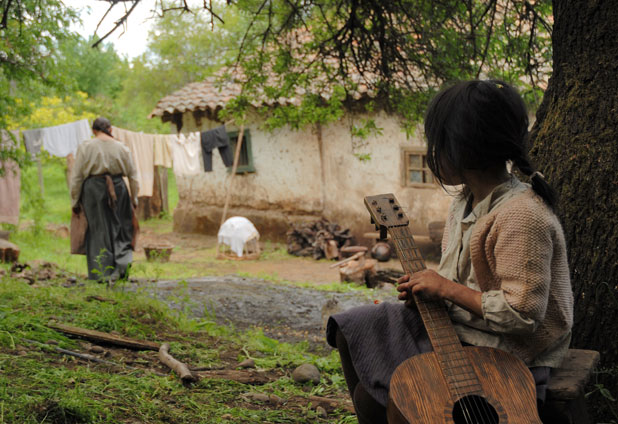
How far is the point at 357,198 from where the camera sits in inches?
471

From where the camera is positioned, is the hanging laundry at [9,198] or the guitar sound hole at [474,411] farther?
the hanging laundry at [9,198]

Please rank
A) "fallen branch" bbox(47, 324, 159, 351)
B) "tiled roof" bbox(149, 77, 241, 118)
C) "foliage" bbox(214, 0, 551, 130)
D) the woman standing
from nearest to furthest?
"fallen branch" bbox(47, 324, 159, 351) < "foliage" bbox(214, 0, 551, 130) < the woman standing < "tiled roof" bbox(149, 77, 241, 118)

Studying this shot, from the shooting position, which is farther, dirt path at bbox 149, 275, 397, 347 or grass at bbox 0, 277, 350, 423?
dirt path at bbox 149, 275, 397, 347

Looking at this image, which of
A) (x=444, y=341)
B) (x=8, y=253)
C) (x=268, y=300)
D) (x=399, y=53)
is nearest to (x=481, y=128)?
(x=444, y=341)

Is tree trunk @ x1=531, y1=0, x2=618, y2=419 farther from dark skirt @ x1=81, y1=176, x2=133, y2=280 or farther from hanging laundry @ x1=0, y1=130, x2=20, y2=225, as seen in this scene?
hanging laundry @ x1=0, y1=130, x2=20, y2=225

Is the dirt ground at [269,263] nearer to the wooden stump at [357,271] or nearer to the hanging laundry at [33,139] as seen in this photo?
the wooden stump at [357,271]

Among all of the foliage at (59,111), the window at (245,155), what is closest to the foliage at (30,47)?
the window at (245,155)

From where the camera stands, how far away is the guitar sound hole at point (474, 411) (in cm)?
156

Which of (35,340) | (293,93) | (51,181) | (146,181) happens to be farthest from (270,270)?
(51,181)

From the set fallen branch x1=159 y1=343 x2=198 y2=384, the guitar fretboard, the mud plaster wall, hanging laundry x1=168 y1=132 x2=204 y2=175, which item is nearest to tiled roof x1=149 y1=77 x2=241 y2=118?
the mud plaster wall

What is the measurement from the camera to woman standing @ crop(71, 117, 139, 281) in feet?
19.9

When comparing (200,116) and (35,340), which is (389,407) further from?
(200,116)

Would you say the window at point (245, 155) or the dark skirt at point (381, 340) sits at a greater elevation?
the window at point (245, 155)

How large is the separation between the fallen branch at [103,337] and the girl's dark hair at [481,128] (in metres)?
2.68
